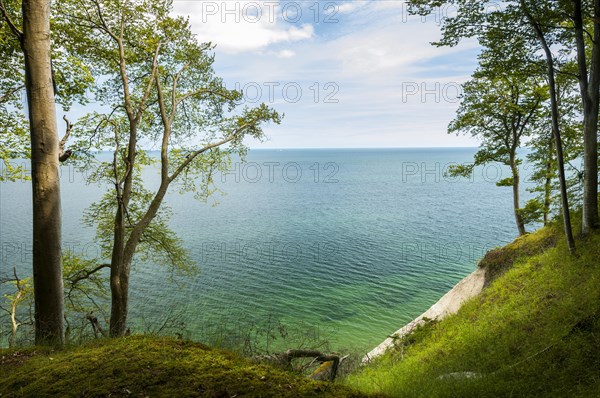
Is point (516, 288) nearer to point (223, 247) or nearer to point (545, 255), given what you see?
point (545, 255)

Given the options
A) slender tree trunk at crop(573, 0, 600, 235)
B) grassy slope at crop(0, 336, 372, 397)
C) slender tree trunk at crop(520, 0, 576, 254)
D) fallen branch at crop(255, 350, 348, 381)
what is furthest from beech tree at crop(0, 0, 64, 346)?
slender tree trunk at crop(573, 0, 600, 235)

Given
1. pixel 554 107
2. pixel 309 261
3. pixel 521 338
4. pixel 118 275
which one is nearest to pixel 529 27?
pixel 554 107

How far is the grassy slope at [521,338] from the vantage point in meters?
5.35

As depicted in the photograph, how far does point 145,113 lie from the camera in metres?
12.7

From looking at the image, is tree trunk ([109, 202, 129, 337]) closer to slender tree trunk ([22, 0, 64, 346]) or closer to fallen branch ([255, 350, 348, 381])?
slender tree trunk ([22, 0, 64, 346])

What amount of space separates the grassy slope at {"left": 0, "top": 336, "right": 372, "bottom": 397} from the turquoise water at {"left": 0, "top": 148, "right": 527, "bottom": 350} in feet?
8.03

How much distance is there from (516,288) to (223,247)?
1173 inches

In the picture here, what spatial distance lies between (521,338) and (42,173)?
9.78m

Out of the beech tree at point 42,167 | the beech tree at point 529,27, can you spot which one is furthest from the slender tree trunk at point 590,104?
the beech tree at point 42,167

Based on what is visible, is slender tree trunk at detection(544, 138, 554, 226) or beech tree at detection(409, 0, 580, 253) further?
slender tree trunk at detection(544, 138, 554, 226)

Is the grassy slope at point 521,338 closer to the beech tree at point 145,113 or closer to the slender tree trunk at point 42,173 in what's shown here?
the slender tree trunk at point 42,173

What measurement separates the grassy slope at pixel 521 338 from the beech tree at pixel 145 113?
25.5ft

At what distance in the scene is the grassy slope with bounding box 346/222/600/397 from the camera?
535 cm

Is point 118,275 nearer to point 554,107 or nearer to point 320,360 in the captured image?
point 320,360
